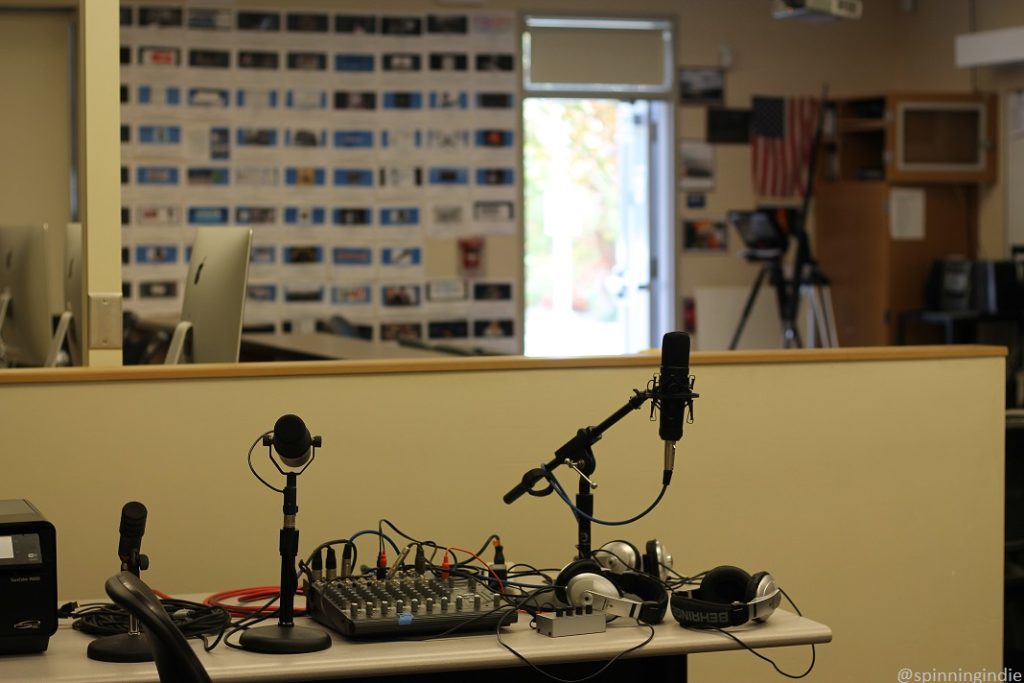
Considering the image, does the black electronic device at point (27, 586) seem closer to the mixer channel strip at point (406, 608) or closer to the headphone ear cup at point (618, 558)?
the mixer channel strip at point (406, 608)

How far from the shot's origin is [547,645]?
6.09 ft

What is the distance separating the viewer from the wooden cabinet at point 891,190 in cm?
741

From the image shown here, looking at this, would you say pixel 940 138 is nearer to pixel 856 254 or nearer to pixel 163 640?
pixel 856 254

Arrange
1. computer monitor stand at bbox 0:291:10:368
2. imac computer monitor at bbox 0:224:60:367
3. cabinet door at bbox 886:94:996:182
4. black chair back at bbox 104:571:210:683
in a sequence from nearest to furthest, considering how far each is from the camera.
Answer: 1. black chair back at bbox 104:571:210:683
2. imac computer monitor at bbox 0:224:60:367
3. computer monitor stand at bbox 0:291:10:368
4. cabinet door at bbox 886:94:996:182

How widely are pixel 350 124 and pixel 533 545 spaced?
4.85m

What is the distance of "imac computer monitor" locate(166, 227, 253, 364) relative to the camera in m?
2.92

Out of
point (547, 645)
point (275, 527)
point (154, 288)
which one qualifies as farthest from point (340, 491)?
point (154, 288)

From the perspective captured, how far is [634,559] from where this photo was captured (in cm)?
218

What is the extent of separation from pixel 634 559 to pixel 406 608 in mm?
457

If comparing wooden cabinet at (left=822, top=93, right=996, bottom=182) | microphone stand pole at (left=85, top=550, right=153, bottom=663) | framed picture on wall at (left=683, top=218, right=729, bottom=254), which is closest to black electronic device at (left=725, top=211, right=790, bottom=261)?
framed picture on wall at (left=683, top=218, right=729, bottom=254)

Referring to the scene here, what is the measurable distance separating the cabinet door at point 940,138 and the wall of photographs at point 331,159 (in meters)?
2.21

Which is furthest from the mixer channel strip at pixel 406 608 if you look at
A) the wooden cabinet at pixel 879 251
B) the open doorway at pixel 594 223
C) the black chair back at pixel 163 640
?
the wooden cabinet at pixel 879 251

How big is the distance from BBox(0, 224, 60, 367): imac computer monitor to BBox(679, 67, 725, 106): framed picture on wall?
4563 mm

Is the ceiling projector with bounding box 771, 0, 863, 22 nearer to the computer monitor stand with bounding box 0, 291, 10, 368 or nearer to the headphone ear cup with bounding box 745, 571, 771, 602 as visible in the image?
the computer monitor stand with bounding box 0, 291, 10, 368
